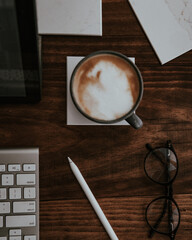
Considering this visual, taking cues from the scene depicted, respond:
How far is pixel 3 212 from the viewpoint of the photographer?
1.86ft

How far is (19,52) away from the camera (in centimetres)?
45

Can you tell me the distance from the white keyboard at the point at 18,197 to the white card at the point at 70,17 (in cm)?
26

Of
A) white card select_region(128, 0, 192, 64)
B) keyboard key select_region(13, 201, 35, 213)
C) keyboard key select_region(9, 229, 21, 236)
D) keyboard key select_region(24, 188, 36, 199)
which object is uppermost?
white card select_region(128, 0, 192, 64)

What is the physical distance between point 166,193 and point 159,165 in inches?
2.3

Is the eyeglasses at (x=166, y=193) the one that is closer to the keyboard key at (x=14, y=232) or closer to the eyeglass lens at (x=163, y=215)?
the eyeglass lens at (x=163, y=215)

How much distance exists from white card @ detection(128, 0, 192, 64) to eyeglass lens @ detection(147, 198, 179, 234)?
11.8 inches

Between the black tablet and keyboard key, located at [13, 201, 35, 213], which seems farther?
keyboard key, located at [13, 201, 35, 213]

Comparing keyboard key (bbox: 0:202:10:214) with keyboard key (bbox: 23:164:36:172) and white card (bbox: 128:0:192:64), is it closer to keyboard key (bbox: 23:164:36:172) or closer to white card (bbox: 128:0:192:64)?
keyboard key (bbox: 23:164:36:172)

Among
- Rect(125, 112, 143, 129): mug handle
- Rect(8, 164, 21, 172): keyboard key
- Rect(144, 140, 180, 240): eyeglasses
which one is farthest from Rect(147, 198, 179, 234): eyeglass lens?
Rect(8, 164, 21, 172): keyboard key

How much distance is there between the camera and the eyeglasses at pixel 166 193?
0.63m

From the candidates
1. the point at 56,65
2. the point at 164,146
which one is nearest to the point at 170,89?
the point at 164,146

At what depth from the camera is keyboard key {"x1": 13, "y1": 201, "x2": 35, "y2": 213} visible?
22.4 inches

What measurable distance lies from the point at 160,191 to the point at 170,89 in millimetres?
218

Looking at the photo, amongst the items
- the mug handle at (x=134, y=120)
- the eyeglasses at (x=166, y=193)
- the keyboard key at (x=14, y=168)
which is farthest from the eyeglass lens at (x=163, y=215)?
the keyboard key at (x=14, y=168)
